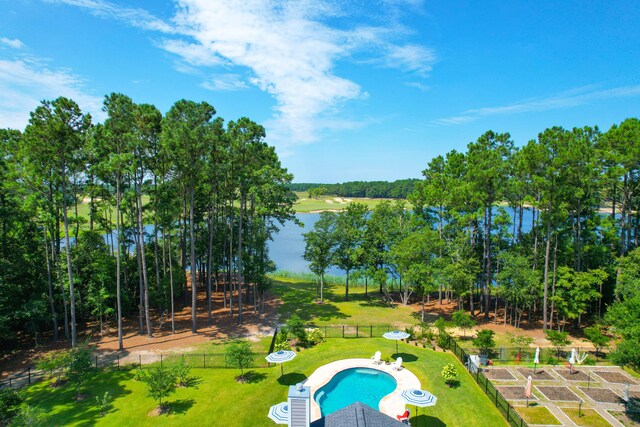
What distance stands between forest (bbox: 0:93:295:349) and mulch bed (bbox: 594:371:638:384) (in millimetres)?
25144

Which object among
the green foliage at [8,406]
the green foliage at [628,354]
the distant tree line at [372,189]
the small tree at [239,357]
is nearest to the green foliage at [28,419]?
the green foliage at [8,406]

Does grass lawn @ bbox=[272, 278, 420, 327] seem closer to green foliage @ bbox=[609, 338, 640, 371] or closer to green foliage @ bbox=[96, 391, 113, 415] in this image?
green foliage @ bbox=[609, 338, 640, 371]

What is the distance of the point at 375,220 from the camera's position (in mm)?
38250

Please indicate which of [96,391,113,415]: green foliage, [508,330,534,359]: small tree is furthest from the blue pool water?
[96,391,113,415]: green foliage

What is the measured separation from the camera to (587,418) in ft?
53.8

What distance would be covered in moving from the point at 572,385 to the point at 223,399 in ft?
62.2

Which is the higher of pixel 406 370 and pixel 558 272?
pixel 558 272

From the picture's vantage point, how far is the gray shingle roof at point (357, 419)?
11.4 metres

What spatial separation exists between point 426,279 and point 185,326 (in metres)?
20.5

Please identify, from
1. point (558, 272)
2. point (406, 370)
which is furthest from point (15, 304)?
point (558, 272)

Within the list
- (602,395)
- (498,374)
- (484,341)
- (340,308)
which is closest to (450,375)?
(498,374)

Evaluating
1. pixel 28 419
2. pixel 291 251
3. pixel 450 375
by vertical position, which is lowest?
pixel 291 251

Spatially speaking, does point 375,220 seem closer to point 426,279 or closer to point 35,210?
point 426,279

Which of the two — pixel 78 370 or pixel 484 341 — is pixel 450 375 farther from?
pixel 78 370
